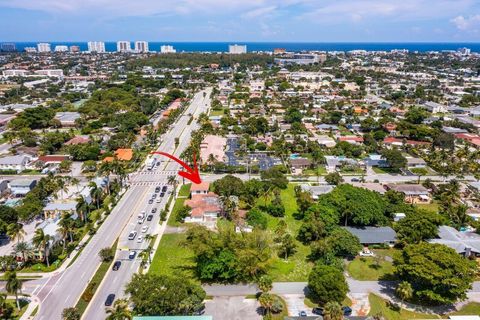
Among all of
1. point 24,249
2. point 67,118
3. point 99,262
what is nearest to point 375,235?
point 99,262

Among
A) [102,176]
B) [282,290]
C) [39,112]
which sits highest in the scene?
[39,112]

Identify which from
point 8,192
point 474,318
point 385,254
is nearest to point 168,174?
point 8,192

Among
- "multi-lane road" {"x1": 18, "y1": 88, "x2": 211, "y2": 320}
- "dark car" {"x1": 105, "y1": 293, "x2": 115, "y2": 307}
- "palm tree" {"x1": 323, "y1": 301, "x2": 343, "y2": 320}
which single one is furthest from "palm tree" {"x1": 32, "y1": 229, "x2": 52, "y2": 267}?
"palm tree" {"x1": 323, "y1": 301, "x2": 343, "y2": 320}

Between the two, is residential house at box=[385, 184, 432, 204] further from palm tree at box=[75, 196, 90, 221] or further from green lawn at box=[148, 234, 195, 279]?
palm tree at box=[75, 196, 90, 221]

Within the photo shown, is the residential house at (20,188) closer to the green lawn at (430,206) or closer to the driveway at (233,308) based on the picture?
the driveway at (233,308)

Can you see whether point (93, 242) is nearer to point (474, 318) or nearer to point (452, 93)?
point (474, 318)
